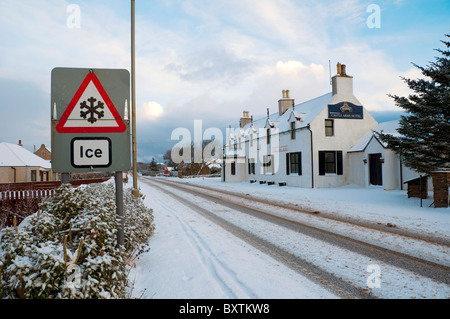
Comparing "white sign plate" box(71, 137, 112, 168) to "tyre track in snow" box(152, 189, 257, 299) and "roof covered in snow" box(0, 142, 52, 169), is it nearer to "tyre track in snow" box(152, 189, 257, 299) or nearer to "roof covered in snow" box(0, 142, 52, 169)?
"tyre track in snow" box(152, 189, 257, 299)

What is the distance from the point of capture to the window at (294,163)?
2353cm

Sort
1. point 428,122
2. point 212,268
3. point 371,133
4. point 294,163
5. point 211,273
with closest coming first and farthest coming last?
point 211,273 → point 212,268 → point 428,122 → point 371,133 → point 294,163

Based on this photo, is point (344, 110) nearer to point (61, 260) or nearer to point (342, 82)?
point (342, 82)

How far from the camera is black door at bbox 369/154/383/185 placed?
19.5m

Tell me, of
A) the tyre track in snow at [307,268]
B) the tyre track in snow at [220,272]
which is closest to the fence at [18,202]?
the tyre track in snow at [220,272]

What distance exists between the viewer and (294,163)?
81.0ft

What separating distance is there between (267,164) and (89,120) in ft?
89.7

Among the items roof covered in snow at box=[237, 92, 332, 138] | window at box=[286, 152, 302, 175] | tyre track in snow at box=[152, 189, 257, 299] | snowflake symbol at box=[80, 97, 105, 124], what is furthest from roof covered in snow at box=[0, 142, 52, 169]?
snowflake symbol at box=[80, 97, 105, 124]

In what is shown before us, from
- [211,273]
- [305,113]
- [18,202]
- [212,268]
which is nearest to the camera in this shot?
[211,273]

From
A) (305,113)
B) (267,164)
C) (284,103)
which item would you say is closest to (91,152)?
(305,113)

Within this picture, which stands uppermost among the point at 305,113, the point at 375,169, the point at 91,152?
the point at 305,113

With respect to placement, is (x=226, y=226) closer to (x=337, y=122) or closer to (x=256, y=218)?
(x=256, y=218)
